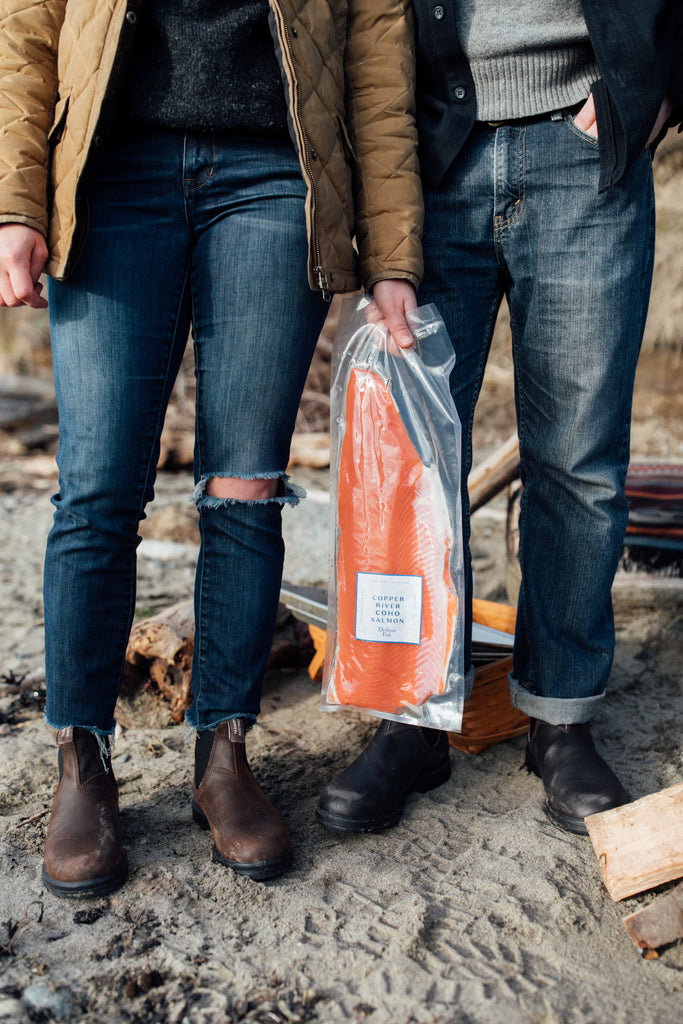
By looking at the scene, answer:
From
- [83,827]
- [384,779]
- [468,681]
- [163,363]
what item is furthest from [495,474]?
[83,827]

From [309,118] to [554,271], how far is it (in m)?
0.60

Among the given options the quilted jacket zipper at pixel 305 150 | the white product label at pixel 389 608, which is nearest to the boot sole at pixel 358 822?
the white product label at pixel 389 608

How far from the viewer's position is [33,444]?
7.20m

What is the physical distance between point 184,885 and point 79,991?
30 cm

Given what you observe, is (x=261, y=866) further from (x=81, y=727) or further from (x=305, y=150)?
(x=305, y=150)

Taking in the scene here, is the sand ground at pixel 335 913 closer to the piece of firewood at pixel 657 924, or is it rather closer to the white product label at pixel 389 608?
the piece of firewood at pixel 657 924

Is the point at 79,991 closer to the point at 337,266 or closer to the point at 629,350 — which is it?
the point at 337,266

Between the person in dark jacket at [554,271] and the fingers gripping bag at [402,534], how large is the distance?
0.29 feet

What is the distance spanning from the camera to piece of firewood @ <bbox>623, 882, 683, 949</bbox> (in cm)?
144

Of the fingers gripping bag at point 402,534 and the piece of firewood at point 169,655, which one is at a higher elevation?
the fingers gripping bag at point 402,534

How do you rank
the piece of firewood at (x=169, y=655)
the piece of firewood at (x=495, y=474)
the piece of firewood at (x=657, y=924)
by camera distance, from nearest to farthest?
the piece of firewood at (x=657, y=924) → the piece of firewood at (x=169, y=655) → the piece of firewood at (x=495, y=474)

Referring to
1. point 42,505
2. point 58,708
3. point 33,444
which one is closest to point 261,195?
point 58,708

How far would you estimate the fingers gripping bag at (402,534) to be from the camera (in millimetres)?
1812

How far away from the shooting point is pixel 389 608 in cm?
182
